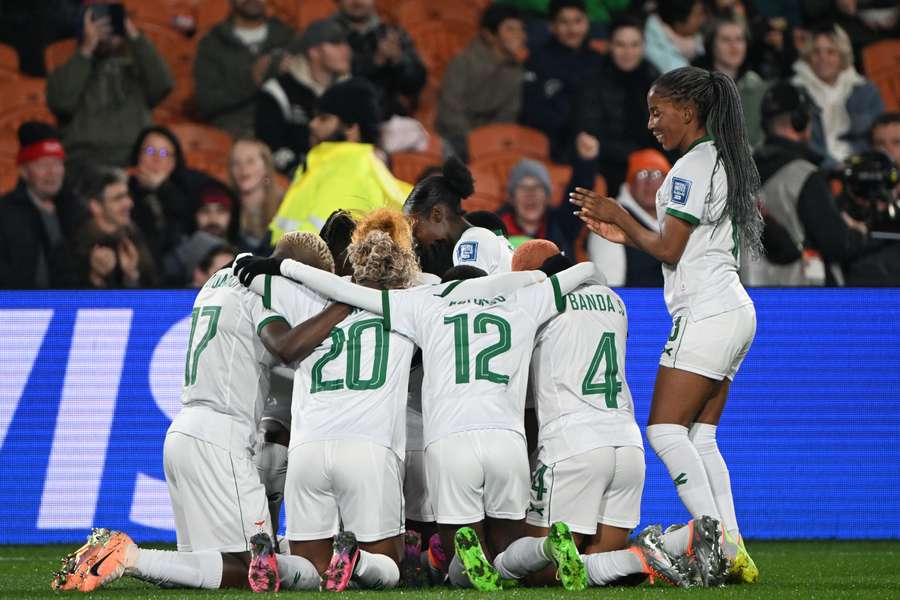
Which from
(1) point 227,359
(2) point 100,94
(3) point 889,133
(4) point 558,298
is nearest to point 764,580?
(4) point 558,298

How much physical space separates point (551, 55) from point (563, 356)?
6136 millimetres

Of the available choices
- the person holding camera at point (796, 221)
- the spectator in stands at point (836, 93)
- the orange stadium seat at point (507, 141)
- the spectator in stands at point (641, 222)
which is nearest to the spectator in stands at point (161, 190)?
the orange stadium seat at point (507, 141)

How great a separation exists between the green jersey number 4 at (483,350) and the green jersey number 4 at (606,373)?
0.37 m

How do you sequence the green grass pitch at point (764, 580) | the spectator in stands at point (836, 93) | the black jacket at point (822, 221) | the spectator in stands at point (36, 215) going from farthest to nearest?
the spectator in stands at point (836, 93) → the spectator in stands at point (36, 215) → the black jacket at point (822, 221) → the green grass pitch at point (764, 580)

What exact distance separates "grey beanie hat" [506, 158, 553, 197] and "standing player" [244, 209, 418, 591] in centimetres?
503

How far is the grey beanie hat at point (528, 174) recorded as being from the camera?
10219mm

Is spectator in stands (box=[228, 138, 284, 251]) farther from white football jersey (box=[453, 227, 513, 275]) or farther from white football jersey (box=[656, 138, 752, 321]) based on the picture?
white football jersey (box=[656, 138, 752, 321])

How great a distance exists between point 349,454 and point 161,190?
5.80m

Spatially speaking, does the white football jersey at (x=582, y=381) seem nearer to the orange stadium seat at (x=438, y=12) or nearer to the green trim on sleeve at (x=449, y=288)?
the green trim on sleeve at (x=449, y=288)

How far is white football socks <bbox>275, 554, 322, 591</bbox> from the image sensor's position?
4809 mm

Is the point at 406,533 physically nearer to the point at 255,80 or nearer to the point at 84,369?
the point at 84,369

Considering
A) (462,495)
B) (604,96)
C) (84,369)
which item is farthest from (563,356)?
(604,96)

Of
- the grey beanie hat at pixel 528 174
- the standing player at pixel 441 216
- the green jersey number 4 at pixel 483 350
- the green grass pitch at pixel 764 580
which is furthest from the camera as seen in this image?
the grey beanie hat at pixel 528 174

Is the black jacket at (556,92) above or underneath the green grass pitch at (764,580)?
above
